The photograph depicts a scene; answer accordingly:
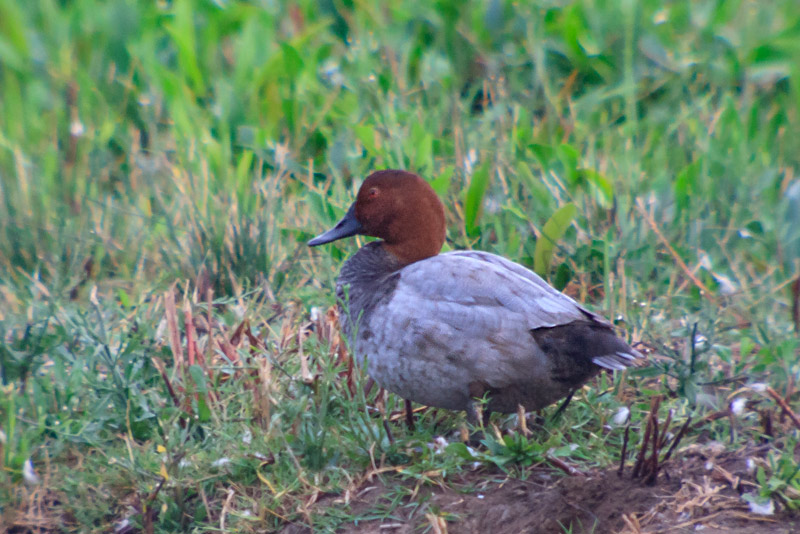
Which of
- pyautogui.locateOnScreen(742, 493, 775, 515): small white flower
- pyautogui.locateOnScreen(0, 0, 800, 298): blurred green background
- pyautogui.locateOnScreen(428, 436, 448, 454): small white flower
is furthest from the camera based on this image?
pyautogui.locateOnScreen(0, 0, 800, 298): blurred green background

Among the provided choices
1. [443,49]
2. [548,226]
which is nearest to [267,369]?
[548,226]

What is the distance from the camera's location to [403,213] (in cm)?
339

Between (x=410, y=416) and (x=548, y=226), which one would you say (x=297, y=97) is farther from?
(x=410, y=416)

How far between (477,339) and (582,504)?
597 mm

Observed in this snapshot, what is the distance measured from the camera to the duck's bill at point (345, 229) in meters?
3.55

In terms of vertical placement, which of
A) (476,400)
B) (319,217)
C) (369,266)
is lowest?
(476,400)

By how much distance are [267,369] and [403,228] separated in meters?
0.74

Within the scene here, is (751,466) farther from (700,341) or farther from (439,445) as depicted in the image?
(439,445)

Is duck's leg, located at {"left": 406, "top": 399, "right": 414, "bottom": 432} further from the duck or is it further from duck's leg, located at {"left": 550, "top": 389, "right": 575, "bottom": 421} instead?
duck's leg, located at {"left": 550, "top": 389, "right": 575, "bottom": 421}

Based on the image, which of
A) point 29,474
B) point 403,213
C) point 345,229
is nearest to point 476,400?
point 403,213

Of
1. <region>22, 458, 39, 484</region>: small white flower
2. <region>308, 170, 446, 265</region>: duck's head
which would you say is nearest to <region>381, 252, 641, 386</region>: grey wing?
<region>308, 170, 446, 265</region>: duck's head

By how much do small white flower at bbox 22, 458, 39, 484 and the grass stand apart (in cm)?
7

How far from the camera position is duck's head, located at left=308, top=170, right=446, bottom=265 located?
11.1ft

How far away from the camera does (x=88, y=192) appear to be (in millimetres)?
4770
